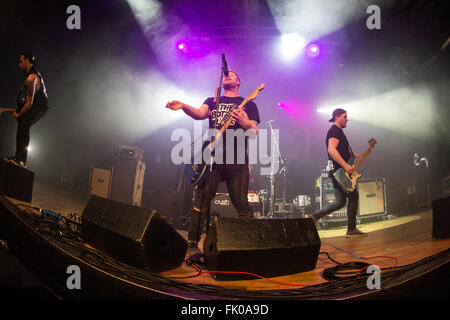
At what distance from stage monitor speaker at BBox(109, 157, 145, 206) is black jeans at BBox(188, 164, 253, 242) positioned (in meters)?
4.41

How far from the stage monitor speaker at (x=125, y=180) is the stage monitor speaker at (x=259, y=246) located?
16.5ft

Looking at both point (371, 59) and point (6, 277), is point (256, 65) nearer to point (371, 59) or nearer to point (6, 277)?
point (371, 59)

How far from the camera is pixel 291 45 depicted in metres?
6.50

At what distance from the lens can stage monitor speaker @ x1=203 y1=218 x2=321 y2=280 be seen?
1313mm

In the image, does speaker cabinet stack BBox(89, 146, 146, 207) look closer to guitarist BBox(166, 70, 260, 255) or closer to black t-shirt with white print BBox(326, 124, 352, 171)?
guitarist BBox(166, 70, 260, 255)

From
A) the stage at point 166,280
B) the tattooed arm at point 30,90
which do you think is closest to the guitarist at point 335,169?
the stage at point 166,280

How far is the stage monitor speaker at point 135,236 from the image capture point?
1320mm

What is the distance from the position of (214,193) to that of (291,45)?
19.8ft

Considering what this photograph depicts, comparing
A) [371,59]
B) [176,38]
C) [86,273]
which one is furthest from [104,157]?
[371,59]

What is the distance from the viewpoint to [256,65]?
748 cm

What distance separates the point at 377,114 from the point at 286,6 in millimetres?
4335

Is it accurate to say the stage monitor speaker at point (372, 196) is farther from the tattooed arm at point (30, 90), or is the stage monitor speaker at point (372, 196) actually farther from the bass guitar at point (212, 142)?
the tattooed arm at point (30, 90)

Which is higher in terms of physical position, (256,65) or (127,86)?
(256,65)
